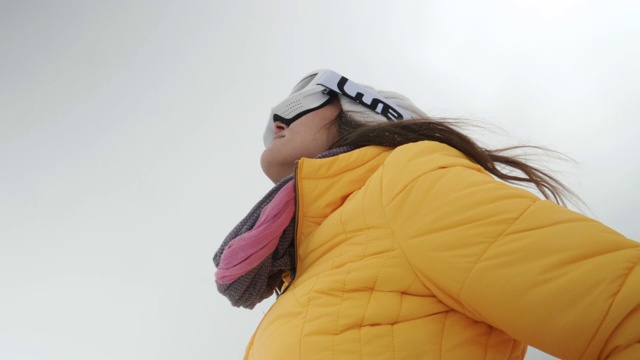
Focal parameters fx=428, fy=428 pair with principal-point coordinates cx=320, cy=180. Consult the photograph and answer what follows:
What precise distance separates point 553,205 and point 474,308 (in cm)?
14

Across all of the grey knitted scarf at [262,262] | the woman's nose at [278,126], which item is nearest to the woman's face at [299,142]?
the woman's nose at [278,126]

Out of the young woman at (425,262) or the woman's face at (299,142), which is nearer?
the young woman at (425,262)

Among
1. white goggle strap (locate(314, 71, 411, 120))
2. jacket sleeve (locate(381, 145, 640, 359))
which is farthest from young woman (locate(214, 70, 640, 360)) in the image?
white goggle strap (locate(314, 71, 411, 120))

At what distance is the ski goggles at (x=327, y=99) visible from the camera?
3.18 feet

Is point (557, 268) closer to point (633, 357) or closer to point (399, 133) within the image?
point (633, 357)

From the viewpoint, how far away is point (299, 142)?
3.03 feet

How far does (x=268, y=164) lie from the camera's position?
930 millimetres

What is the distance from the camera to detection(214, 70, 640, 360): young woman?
1.29 ft

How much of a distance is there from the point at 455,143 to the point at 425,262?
0.31 meters

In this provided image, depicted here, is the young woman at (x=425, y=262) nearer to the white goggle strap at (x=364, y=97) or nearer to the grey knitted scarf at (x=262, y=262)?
the grey knitted scarf at (x=262, y=262)

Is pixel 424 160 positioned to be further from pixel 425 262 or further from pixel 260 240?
pixel 260 240

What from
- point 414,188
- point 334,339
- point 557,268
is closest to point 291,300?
point 334,339

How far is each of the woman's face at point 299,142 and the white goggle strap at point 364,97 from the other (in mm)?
59

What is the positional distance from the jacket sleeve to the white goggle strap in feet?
1.42
